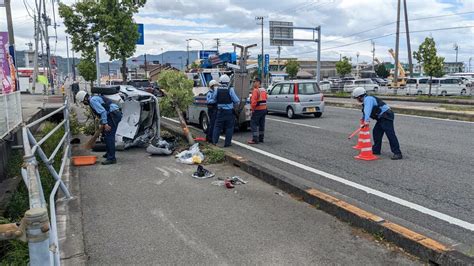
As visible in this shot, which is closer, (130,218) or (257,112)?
(130,218)

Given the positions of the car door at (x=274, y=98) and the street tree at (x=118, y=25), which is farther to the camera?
the street tree at (x=118, y=25)

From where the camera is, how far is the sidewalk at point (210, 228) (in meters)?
4.01

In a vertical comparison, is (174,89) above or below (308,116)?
above

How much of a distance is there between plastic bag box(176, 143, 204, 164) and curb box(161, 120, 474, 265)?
6.54 feet

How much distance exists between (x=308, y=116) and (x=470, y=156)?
970cm

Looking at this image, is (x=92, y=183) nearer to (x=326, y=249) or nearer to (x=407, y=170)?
(x=326, y=249)


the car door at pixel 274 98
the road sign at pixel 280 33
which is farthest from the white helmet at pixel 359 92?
the road sign at pixel 280 33

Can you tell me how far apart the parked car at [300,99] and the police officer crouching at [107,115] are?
999 centimetres

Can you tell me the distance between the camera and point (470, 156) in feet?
28.7

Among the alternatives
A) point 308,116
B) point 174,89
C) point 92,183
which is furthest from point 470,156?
point 308,116

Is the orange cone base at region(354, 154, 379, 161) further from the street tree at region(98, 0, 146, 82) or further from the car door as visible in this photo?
the street tree at region(98, 0, 146, 82)

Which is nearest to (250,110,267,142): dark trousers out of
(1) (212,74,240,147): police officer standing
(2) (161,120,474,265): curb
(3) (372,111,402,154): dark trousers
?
(1) (212,74,240,147): police officer standing

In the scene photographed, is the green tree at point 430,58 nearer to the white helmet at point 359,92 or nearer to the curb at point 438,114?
the curb at point 438,114

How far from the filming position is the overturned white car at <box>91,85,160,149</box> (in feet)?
31.9
